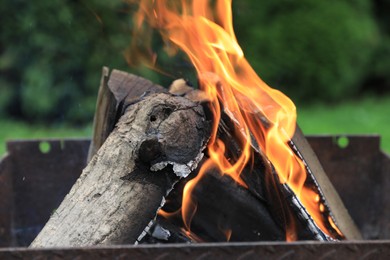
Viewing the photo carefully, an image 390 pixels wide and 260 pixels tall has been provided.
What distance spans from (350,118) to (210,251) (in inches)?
201

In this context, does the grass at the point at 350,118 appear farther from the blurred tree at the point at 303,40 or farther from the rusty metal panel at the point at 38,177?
the rusty metal panel at the point at 38,177

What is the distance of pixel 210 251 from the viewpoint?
5.26 feet

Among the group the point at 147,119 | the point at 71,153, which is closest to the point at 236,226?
the point at 147,119

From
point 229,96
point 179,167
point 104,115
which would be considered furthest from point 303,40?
point 179,167

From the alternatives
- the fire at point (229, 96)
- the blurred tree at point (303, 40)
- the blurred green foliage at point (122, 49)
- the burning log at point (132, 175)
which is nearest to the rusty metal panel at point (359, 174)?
the fire at point (229, 96)

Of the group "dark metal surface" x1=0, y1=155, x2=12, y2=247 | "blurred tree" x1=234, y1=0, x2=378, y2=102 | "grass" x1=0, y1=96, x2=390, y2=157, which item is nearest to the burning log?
"dark metal surface" x1=0, y1=155, x2=12, y2=247

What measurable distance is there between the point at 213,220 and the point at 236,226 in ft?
0.26

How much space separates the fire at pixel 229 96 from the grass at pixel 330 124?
288 cm

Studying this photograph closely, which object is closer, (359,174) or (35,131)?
(359,174)

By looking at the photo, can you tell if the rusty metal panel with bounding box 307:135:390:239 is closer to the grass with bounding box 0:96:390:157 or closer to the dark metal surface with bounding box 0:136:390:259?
the dark metal surface with bounding box 0:136:390:259

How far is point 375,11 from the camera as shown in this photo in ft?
Answer: 25.3

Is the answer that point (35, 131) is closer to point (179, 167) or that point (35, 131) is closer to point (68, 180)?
point (68, 180)

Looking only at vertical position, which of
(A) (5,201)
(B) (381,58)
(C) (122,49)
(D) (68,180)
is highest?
(A) (5,201)

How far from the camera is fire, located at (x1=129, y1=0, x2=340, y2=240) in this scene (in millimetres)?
2158
